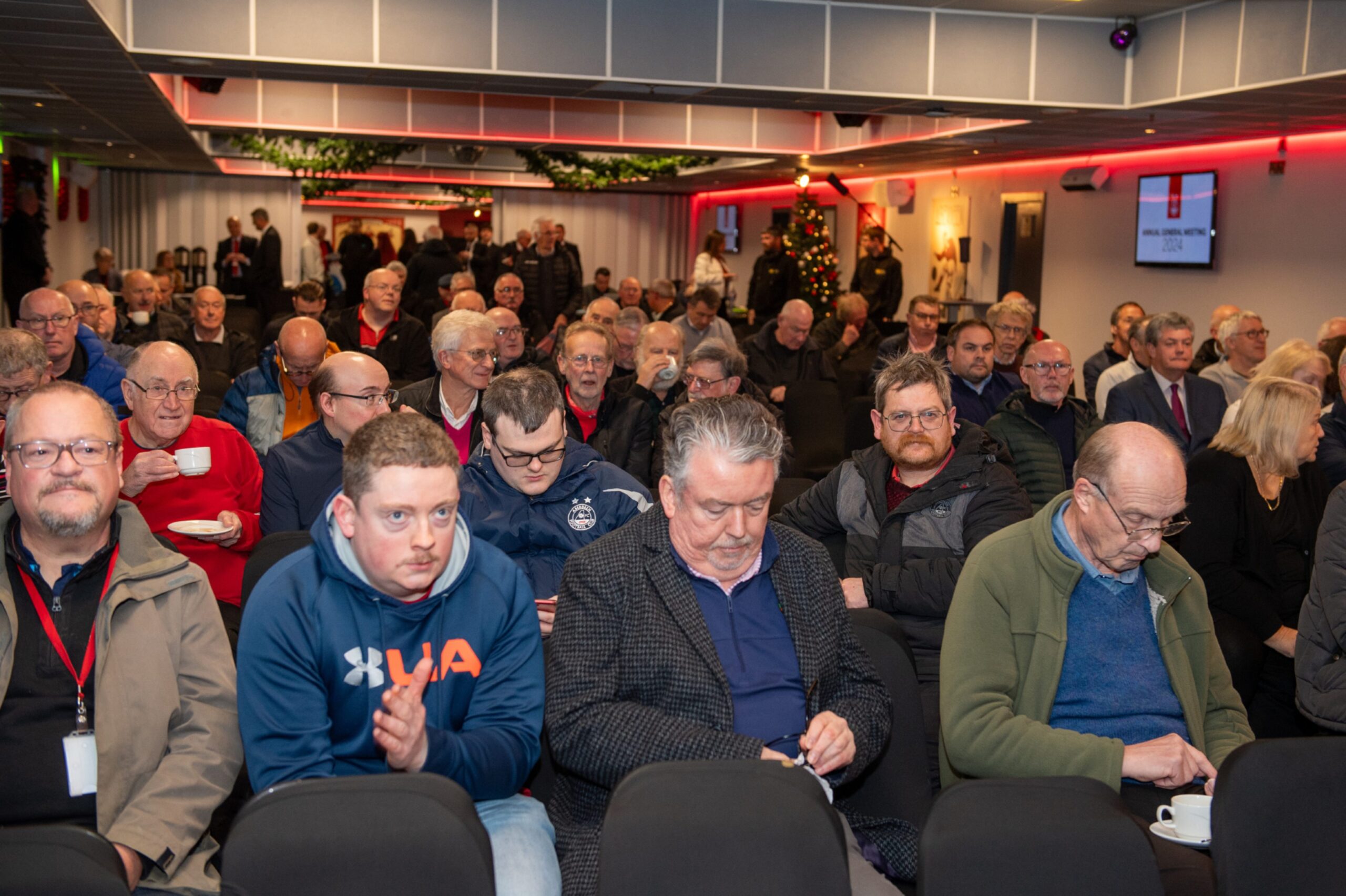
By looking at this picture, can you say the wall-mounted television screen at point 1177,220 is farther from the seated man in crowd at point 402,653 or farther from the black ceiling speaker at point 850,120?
the seated man in crowd at point 402,653

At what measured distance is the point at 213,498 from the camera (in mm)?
3922

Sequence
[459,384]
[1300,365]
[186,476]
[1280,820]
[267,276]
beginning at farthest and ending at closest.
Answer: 1. [267,276]
2. [1300,365]
3. [459,384]
4. [186,476]
5. [1280,820]

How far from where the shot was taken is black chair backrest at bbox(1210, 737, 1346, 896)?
214 cm

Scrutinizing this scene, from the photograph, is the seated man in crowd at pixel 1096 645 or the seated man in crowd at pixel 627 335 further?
the seated man in crowd at pixel 627 335

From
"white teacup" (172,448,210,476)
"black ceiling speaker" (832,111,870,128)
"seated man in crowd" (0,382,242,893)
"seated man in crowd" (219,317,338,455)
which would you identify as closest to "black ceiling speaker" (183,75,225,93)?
"black ceiling speaker" (832,111,870,128)

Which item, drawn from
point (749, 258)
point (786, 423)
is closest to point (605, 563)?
point (786, 423)

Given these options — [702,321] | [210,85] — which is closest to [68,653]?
[702,321]

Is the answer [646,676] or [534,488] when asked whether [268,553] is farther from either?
[646,676]

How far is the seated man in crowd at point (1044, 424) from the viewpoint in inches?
197

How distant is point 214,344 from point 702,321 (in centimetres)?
360

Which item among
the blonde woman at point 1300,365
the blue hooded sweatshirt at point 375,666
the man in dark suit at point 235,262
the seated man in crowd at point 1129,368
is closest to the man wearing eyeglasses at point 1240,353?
the seated man in crowd at point 1129,368

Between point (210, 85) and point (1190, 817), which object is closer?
point (1190, 817)

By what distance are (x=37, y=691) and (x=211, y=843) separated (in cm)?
45

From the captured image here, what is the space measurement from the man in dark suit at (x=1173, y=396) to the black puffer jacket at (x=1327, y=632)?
2.85m
